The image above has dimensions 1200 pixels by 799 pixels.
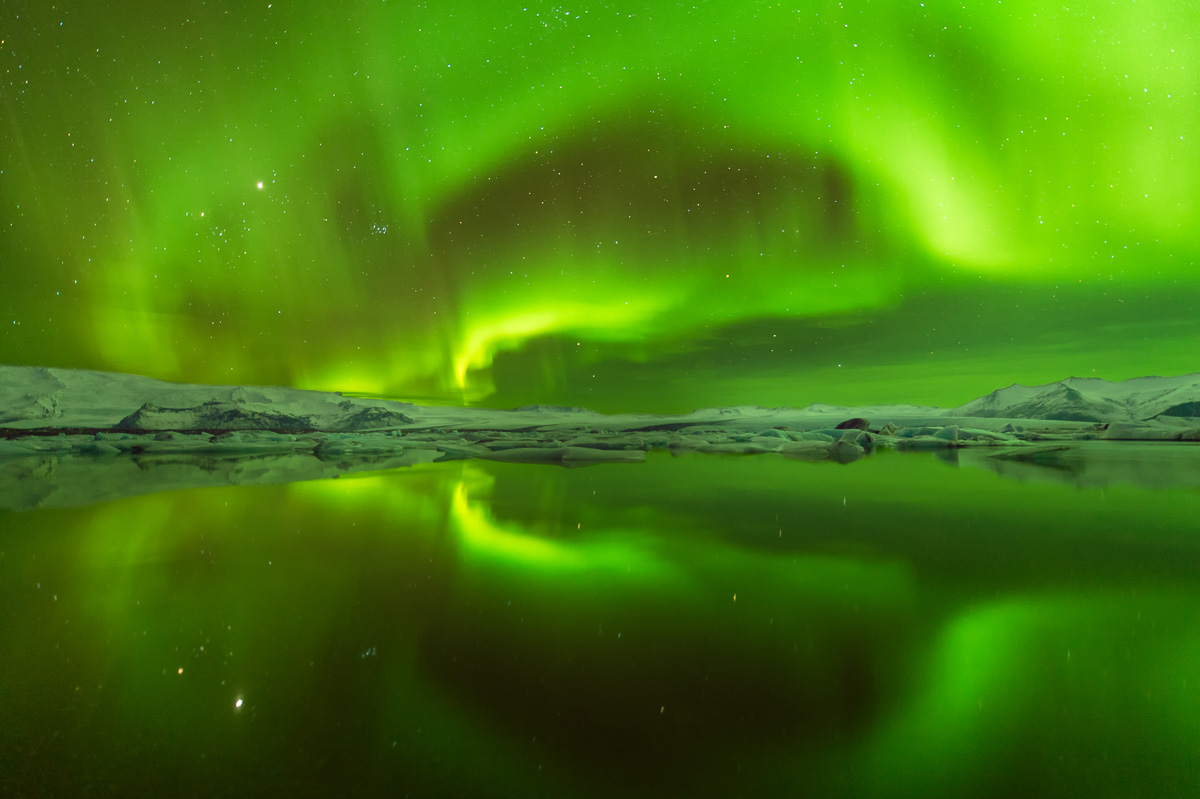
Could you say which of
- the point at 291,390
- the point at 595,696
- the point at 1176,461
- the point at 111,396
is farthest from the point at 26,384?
the point at 1176,461

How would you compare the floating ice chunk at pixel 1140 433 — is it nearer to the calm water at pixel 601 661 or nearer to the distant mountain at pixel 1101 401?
the distant mountain at pixel 1101 401

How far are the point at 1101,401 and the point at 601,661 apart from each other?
73523 millimetres

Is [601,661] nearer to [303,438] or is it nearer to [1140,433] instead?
[303,438]

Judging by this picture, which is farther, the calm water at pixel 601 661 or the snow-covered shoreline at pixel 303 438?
the snow-covered shoreline at pixel 303 438

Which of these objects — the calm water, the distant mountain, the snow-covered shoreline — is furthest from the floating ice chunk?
the calm water

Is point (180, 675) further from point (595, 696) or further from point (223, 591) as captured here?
point (595, 696)

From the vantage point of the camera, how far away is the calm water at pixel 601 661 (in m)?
2.27

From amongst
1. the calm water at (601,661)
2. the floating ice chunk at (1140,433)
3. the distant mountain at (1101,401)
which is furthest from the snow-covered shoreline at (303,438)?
the calm water at (601,661)

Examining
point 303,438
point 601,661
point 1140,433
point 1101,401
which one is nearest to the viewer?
point 601,661

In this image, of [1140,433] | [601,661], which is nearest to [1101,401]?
[1140,433]

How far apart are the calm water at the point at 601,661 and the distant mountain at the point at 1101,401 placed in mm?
52489

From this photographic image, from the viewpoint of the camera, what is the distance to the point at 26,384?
69375mm

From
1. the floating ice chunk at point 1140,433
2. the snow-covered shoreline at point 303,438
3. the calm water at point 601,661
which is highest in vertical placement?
the snow-covered shoreline at point 303,438

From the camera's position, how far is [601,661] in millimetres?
3268
